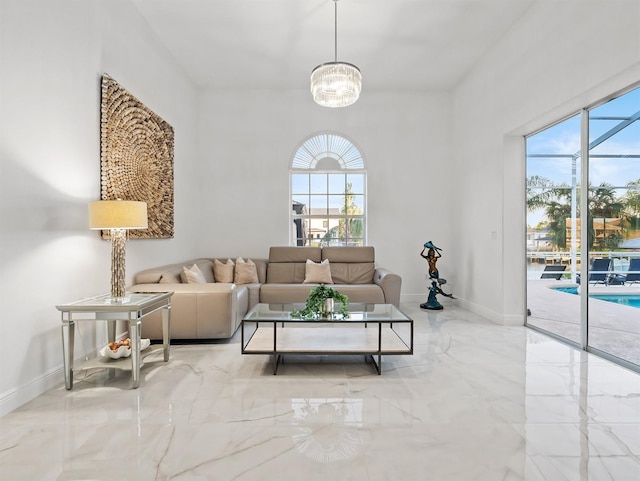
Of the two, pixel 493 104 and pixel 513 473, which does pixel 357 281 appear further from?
pixel 513 473

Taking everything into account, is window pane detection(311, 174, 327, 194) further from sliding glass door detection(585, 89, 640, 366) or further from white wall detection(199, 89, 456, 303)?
sliding glass door detection(585, 89, 640, 366)

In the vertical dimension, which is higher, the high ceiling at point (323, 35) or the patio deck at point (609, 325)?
the high ceiling at point (323, 35)

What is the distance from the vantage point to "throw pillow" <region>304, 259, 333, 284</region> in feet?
16.7

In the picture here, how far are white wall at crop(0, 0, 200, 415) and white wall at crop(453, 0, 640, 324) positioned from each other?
3.94 meters

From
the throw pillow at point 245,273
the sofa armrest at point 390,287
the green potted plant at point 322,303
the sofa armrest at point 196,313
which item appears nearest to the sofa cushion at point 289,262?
the throw pillow at point 245,273

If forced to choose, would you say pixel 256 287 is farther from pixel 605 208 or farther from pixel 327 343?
pixel 605 208

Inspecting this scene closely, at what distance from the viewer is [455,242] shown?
5.77 metres

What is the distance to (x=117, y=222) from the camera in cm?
262

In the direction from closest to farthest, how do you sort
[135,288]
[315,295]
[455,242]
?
1. [315,295]
2. [135,288]
3. [455,242]

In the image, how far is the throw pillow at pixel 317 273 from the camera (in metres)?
5.09

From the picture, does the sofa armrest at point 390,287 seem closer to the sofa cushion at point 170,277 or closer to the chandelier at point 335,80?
the chandelier at point 335,80

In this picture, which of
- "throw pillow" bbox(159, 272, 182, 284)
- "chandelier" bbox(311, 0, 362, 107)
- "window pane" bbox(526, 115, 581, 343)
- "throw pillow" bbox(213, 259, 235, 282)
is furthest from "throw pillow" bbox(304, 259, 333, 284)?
"window pane" bbox(526, 115, 581, 343)

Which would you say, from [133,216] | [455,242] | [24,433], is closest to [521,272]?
[455,242]

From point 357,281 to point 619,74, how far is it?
3548 mm
